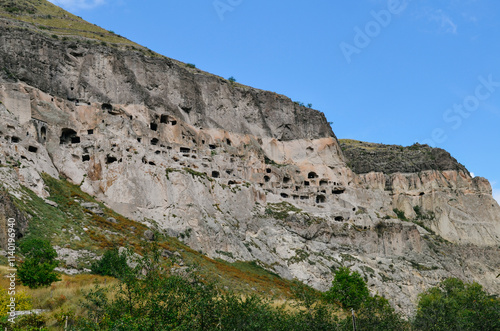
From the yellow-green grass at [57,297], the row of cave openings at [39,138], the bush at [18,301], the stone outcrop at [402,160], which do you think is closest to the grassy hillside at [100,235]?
the row of cave openings at [39,138]

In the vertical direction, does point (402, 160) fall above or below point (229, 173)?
above

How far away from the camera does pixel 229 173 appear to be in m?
75.0

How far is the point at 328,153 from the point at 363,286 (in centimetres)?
3649

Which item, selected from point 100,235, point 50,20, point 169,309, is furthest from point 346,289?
point 50,20

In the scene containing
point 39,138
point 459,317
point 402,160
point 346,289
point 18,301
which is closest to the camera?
point 18,301

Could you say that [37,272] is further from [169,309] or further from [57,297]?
[169,309]

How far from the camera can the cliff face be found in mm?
61031

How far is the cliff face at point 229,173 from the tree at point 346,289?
3697 mm

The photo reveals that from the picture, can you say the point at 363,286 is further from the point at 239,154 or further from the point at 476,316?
the point at 239,154

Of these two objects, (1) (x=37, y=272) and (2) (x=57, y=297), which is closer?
(2) (x=57, y=297)

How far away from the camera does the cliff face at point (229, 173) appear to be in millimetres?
61031

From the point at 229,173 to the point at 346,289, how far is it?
89.8ft

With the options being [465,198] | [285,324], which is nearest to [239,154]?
[465,198]

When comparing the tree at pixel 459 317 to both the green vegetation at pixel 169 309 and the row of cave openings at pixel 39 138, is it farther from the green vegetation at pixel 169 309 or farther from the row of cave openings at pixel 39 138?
the row of cave openings at pixel 39 138
